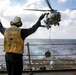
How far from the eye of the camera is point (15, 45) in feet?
15.2

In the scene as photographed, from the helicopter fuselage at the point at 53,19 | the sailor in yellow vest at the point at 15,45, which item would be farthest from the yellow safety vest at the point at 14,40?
the helicopter fuselage at the point at 53,19

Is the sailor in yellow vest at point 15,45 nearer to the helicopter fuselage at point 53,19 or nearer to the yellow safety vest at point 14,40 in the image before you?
the yellow safety vest at point 14,40

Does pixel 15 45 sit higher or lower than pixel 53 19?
lower

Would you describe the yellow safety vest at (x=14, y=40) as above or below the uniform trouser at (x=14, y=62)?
above

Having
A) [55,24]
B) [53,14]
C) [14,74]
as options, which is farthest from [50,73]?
[53,14]

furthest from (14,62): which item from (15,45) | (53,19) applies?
(53,19)

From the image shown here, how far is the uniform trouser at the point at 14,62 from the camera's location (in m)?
4.58

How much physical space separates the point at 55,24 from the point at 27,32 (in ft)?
30.8

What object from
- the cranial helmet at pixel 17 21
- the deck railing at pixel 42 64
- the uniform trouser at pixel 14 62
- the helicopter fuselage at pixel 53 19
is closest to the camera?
the uniform trouser at pixel 14 62

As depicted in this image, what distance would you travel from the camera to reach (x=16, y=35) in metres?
4.64

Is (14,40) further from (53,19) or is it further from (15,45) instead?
(53,19)

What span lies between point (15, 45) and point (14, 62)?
31 cm

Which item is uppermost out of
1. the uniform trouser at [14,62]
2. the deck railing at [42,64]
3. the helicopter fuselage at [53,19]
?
the helicopter fuselage at [53,19]

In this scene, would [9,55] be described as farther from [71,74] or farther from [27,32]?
[71,74]
